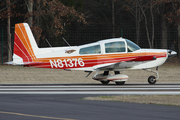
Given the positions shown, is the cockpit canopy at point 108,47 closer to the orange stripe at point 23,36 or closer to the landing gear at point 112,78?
the landing gear at point 112,78

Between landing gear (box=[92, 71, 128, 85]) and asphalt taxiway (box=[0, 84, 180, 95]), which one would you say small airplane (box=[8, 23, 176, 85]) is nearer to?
landing gear (box=[92, 71, 128, 85])

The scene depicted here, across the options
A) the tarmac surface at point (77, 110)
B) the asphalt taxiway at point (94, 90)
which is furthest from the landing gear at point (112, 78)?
the tarmac surface at point (77, 110)

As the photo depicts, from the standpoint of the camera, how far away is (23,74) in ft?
86.1

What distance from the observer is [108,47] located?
1969 cm

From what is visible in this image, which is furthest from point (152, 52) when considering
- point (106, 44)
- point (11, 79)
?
point (11, 79)

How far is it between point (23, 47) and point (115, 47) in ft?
14.4

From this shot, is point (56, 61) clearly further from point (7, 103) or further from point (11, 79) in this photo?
point (7, 103)

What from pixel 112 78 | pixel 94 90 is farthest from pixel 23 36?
pixel 94 90

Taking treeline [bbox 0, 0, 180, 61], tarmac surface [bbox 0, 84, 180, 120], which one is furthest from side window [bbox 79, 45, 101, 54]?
treeline [bbox 0, 0, 180, 61]

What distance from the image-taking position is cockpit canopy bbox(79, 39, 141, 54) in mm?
19578

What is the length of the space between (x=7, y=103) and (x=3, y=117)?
2.71 meters

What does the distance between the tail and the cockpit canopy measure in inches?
91.5

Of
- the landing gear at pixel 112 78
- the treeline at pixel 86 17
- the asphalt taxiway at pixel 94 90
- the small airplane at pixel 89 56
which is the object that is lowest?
the asphalt taxiway at pixel 94 90

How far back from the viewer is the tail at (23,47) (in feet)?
63.4
